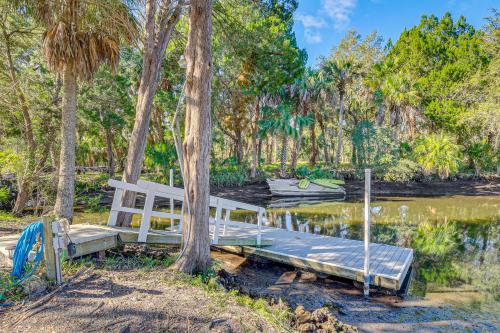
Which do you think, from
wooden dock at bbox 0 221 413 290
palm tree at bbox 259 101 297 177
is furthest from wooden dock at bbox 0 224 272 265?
palm tree at bbox 259 101 297 177

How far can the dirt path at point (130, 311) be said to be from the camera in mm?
2980

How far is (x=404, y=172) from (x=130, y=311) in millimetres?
24836

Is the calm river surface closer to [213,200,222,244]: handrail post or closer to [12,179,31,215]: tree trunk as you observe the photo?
[12,179,31,215]: tree trunk

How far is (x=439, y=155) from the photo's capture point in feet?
79.8

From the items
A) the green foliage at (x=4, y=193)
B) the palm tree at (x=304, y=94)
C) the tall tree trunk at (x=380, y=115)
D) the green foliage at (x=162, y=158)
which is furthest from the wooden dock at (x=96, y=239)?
the tall tree trunk at (x=380, y=115)

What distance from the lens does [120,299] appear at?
352 centimetres

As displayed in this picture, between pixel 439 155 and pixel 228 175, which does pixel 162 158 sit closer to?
pixel 228 175

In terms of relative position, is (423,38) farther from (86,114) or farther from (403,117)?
(86,114)

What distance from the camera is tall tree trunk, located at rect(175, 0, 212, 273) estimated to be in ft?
15.3

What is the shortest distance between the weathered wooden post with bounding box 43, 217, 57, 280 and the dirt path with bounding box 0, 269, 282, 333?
0.29 m

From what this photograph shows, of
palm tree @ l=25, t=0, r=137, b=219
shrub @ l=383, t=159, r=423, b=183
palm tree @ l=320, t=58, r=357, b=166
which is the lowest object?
shrub @ l=383, t=159, r=423, b=183

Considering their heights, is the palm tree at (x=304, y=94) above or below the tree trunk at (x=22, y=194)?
above

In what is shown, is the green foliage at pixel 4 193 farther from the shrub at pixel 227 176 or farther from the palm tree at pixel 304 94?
the palm tree at pixel 304 94

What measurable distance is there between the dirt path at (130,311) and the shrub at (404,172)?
23.6m
